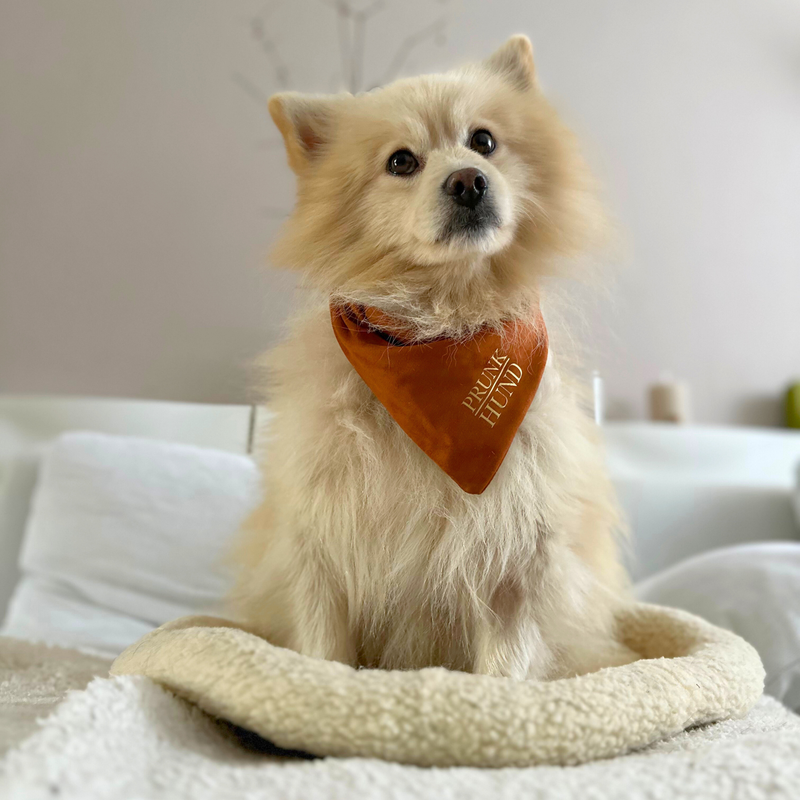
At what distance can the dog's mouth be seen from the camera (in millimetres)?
868

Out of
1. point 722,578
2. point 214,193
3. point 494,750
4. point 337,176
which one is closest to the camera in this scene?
point 494,750

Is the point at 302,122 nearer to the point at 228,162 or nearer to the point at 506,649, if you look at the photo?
the point at 506,649

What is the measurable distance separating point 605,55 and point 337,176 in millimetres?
2212

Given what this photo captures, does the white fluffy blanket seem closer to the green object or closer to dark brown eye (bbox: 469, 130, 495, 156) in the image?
dark brown eye (bbox: 469, 130, 495, 156)

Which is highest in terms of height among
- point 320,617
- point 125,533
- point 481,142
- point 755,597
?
point 481,142

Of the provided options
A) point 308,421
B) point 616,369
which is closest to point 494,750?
point 308,421

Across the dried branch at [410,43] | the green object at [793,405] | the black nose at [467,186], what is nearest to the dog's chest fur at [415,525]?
the black nose at [467,186]

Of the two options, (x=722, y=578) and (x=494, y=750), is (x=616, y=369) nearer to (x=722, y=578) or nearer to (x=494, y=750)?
(x=722, y=578)

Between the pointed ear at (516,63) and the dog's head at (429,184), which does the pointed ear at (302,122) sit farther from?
the pointed ear at (516,63)

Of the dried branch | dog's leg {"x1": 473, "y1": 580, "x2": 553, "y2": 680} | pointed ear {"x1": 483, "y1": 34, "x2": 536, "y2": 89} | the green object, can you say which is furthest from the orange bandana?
the green object

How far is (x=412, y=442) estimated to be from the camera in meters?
0.88

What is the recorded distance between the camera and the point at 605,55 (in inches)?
107

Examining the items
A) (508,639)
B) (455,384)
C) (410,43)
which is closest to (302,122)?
(455,384)

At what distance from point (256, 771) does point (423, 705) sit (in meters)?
0.15
